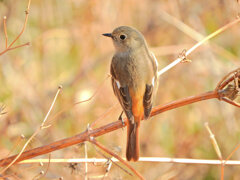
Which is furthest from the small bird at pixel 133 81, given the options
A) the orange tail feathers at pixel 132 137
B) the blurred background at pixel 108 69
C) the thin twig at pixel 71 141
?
the blurred background at pixel 108 69

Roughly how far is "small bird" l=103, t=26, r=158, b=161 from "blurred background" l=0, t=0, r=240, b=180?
1478mm

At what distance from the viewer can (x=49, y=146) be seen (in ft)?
8.41

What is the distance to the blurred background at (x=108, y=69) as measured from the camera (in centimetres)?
514

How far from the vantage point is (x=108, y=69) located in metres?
5.70

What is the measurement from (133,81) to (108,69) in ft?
7.56

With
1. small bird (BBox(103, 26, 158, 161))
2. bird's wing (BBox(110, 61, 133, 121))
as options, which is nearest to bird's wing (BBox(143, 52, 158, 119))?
small bird (BBox(103, 26, 158, 161))

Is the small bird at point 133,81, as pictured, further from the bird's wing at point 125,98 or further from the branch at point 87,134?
the branch at point 87,134

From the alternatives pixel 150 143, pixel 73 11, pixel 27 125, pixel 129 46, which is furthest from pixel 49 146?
pixel 73 11

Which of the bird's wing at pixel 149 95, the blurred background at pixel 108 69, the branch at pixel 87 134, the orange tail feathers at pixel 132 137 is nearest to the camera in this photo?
the branch at pixel 87 134

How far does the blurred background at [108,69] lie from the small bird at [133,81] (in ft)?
4.85

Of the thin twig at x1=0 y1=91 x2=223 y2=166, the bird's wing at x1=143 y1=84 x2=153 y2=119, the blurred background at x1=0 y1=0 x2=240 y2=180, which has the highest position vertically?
the blurred background at x1=0 y1=0 x2=240 y2=180

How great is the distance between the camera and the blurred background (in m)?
5.14

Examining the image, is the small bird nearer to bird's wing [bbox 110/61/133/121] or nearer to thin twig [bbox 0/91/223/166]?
bird's wing [bbox 110/61/133/121]

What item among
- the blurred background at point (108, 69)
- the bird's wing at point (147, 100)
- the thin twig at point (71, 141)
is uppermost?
the blurred background at point (108, 69)
